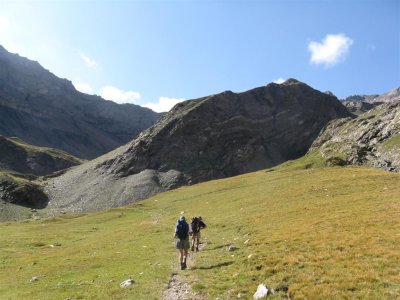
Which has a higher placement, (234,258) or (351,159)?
(351,159)

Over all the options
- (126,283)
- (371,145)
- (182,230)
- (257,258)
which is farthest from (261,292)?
(371,145)

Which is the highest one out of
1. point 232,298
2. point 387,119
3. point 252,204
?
point 387,119

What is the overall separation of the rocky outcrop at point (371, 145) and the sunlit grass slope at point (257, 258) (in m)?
65.6

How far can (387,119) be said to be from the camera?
147750 mm

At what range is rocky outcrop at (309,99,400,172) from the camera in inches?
4729

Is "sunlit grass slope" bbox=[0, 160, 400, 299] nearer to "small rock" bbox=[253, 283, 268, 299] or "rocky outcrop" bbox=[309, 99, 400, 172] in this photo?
"small rock" bbox=[253, 283, 268, 299]

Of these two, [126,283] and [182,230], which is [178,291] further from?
[182,230]

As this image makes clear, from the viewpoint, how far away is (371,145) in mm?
136875

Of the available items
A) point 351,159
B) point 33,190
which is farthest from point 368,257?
point 33,190

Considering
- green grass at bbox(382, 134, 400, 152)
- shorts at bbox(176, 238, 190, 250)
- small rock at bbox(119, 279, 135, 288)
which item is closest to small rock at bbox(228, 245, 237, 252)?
shorts at bbox(176, 238, 190, 250)

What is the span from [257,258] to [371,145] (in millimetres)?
122036

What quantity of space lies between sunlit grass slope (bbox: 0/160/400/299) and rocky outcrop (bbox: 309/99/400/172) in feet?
215

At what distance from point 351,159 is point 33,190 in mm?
122103

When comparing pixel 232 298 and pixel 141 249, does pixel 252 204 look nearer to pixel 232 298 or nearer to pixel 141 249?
pixel 141 249
